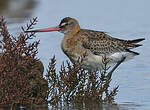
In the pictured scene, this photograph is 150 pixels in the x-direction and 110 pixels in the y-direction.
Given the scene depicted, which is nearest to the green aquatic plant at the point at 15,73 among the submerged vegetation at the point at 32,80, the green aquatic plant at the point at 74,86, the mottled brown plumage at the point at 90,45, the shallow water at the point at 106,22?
the submerged vegetation at the point at 32,80

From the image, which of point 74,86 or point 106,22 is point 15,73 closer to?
point 74,86

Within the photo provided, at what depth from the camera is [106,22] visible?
1644cm

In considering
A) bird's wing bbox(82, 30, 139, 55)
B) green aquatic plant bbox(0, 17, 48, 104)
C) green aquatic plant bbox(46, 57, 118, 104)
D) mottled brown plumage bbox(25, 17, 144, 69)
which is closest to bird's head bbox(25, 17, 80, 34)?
mottled brown plumage bbox(25, 17, 144, 69)

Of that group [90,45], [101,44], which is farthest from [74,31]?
[101,44]

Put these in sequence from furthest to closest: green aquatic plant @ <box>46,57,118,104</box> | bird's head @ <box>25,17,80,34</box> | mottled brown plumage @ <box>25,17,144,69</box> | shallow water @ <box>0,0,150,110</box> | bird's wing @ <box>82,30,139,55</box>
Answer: shallow water @ <box>0,0,150,110</box> → bird's head @ <box>25,17,80,34</box> → bird's wing @ <box>82,30,139,55</box> → mottled brown plumage @ <box>25,17,144,69</box> → green aquatic plant @ <box>46,57,118,104</box>

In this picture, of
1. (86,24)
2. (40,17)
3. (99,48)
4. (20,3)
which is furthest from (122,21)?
(99,48)

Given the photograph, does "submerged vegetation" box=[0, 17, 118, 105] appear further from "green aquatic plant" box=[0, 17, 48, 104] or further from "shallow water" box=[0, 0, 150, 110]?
"shallow water" box=[0, 0, 150, 110]

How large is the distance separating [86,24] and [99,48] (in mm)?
4964

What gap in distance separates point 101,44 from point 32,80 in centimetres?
220

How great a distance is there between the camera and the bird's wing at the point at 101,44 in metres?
11.2

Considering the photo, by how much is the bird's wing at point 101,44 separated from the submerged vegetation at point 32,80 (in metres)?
1.15

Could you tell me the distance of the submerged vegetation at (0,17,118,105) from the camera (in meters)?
9.01

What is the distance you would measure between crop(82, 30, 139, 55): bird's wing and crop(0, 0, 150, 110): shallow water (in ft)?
2.28

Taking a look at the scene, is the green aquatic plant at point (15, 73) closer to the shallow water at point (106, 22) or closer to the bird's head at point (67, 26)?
the shallow water at point (106, 22)
